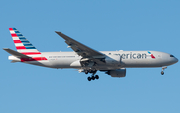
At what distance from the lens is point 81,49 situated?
145 ft

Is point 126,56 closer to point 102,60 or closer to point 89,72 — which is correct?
point 102,60

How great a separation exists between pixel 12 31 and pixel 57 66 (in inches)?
415

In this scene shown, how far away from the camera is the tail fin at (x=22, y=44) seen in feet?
164

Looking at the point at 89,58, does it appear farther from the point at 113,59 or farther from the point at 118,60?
the point at 118,60

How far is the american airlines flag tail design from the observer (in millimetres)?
48925

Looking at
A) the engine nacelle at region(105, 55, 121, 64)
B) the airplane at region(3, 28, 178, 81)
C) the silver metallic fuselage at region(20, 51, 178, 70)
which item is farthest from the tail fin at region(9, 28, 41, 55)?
the engine nacelle at region(105, 55, 121, 64)

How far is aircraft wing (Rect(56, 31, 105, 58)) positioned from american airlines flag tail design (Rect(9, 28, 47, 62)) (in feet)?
22.7

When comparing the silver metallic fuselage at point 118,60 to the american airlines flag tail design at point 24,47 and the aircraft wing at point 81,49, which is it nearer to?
the american airlines flag tail design at point 24,47

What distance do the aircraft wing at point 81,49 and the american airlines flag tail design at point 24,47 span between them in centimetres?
692

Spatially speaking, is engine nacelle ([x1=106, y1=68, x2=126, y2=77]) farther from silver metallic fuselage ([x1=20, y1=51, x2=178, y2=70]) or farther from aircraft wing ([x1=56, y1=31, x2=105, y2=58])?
aircraft wing ([x1=56, y1=31, x2=105, y2=58])

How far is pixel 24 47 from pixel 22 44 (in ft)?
2.28

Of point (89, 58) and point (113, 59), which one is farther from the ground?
point (89, 58)

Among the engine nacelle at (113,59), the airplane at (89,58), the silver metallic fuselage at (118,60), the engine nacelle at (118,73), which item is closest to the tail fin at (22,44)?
the airplane at (89,58)

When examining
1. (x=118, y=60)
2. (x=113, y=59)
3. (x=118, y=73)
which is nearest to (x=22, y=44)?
(x=113, y=59)
